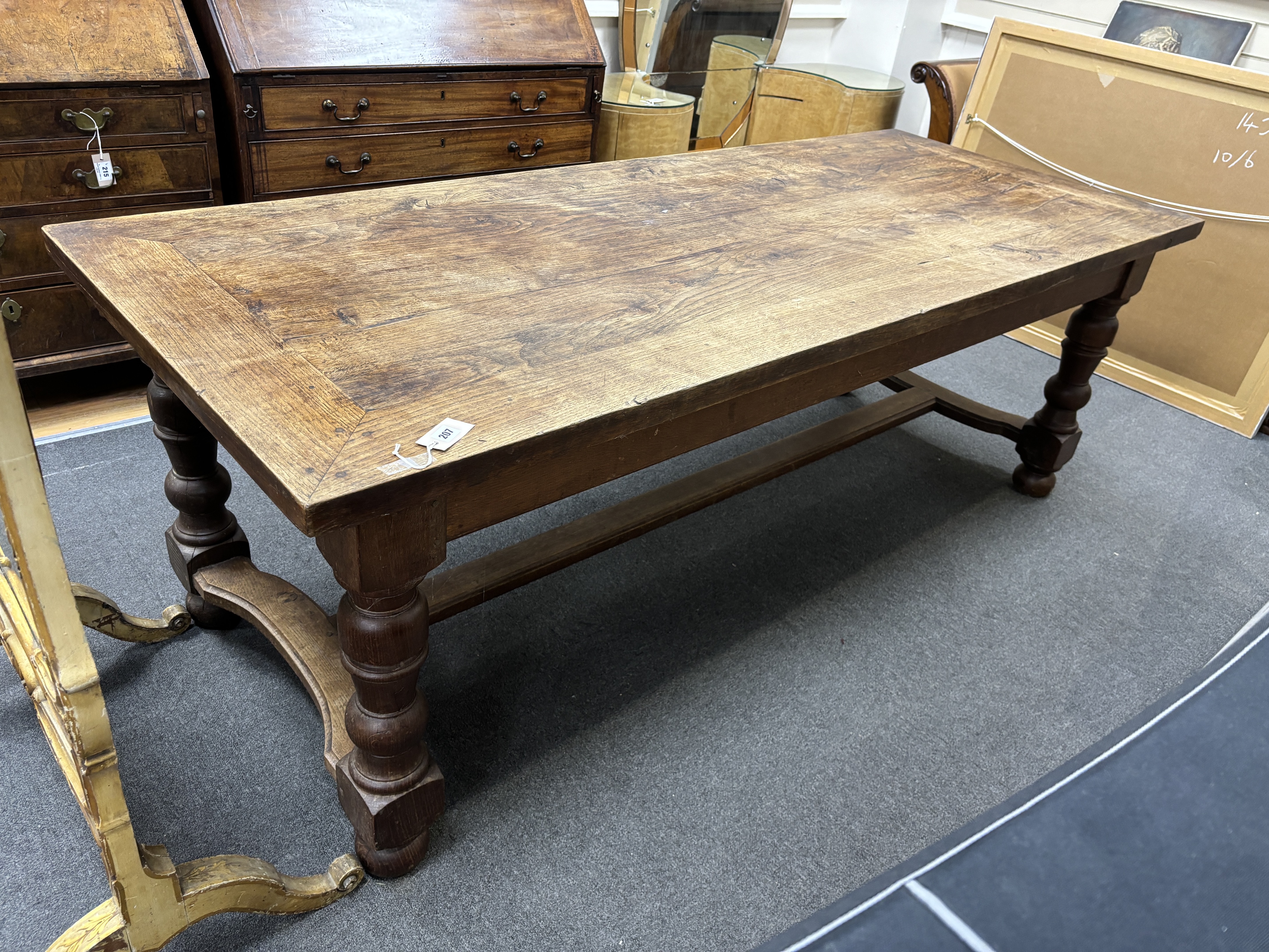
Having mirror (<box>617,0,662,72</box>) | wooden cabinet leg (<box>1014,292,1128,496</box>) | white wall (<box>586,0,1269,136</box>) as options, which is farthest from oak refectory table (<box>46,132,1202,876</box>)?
white wall (<box>586,0,1269,136</box>)

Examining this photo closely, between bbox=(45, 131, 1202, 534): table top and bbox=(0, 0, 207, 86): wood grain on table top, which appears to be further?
bbox=(0, 0, 207, 86): wood grain on table top

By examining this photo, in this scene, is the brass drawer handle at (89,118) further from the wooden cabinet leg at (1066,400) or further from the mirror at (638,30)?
the wooden cabinet leg at (1066,400)

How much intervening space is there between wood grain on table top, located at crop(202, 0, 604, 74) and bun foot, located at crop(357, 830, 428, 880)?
6.34 feet

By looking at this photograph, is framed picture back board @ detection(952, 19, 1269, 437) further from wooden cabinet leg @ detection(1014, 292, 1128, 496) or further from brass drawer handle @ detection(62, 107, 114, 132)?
brass drawer handle @ detection(62, 107, 114, 132)

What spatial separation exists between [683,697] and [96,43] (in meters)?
1.99

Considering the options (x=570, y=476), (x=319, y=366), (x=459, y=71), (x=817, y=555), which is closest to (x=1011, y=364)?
(x=817, y=555)

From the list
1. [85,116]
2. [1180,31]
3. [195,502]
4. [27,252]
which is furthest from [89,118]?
[1180,31]

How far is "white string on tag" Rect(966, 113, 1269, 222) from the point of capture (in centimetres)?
282

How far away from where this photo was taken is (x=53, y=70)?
2.10 metres

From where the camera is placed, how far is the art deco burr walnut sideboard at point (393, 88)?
2.43 metres

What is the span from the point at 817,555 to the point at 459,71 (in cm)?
173

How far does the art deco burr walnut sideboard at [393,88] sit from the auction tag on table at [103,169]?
1.09 ft

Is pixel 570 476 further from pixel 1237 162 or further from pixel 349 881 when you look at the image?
pixel 1237 162

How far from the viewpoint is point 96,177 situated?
2.24 meters
